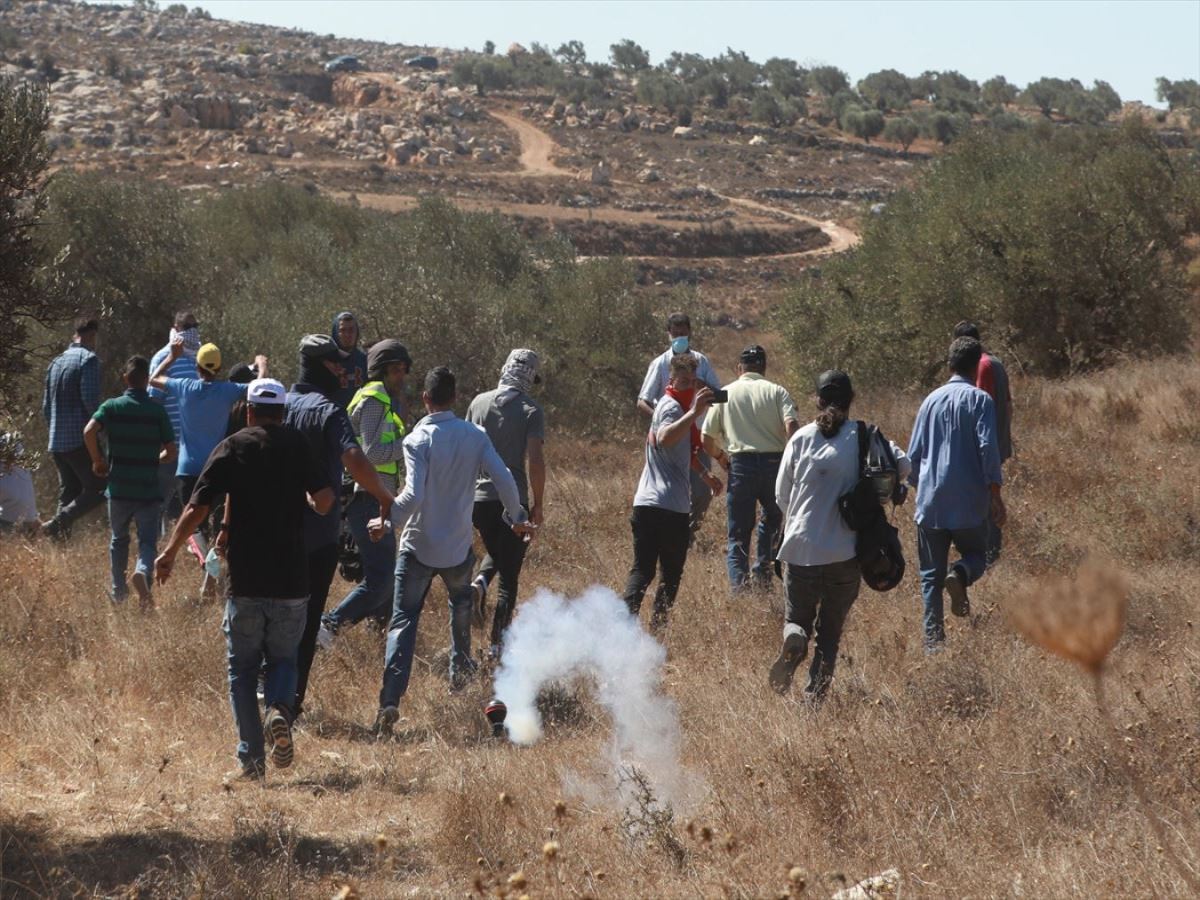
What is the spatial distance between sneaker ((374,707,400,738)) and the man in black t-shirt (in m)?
0.68

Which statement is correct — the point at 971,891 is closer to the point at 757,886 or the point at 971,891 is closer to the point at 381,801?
the point at 757,886

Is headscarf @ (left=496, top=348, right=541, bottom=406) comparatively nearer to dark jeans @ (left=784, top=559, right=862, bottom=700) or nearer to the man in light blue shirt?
the man in light blue shirt

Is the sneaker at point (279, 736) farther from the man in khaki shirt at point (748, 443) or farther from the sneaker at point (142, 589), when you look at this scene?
the man in khaki shirt at point (748, 443)

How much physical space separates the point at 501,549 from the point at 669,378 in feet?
6.74

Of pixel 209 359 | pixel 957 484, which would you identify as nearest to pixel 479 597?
pixel 209 359

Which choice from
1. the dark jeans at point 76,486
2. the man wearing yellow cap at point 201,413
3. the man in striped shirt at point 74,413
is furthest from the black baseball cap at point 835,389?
the dark jeans at point 76,486

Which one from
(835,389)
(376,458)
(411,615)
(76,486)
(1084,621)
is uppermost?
(1084,621)

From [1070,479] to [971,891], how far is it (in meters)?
8.94

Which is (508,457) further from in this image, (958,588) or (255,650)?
(958,588)

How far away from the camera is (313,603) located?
6809 millimetres

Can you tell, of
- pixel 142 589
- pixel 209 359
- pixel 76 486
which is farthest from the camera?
pixel 76 486

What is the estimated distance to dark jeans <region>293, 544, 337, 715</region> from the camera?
6.73 m

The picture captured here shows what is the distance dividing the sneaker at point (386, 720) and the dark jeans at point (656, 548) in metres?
1.77

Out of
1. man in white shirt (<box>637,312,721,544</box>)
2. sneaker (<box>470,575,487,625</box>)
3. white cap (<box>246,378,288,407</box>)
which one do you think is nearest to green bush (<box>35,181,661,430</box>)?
man in white shirt (<box>637,312,721,544</box>)
